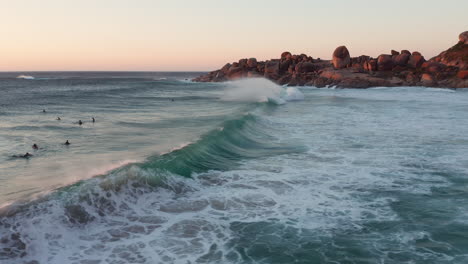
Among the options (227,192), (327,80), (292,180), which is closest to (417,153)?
(292,180)

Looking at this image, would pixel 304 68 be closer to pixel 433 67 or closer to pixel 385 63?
pixel 385 63

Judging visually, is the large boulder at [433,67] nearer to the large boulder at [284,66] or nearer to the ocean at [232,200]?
the large boulder at [284,66]

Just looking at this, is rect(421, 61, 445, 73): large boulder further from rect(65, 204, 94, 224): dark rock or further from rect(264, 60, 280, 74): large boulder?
rect(65, 204, 94, 224): dark rock

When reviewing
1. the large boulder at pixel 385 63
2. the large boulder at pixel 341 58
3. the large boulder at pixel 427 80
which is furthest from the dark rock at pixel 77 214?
the large boulder at pixel 341 58

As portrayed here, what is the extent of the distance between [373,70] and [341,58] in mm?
8358

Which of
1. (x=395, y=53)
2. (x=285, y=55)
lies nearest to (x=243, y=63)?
(x=285, y=55)

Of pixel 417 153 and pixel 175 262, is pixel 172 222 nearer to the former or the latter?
pixel 175 262

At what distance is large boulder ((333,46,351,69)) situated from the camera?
8625 centimetres

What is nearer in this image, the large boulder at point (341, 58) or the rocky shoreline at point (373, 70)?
the rocky shoreline at point (373, 70)

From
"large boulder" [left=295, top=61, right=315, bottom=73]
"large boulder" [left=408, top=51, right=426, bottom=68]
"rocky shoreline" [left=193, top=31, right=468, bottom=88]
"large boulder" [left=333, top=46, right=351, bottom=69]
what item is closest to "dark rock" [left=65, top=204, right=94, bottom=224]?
"rocky shoreline" [left=193, top=31, right=468, bottom=88]

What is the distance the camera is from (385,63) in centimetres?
8062

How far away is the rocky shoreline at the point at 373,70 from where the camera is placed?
7144cm

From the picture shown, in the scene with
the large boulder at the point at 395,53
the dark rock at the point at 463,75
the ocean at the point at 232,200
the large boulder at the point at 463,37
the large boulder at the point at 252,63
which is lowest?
the ocean at the point at 232,200

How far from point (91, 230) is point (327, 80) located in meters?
76.0
